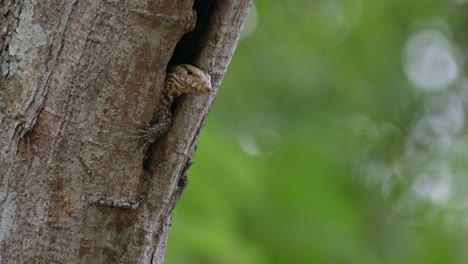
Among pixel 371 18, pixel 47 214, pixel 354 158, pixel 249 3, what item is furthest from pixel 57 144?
pixel 371 18

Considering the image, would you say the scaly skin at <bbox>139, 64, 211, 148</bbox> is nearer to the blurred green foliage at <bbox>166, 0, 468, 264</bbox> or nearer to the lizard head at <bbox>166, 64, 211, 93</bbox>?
the lizard head at <bbox>166, 64, 211, 93</bbox>

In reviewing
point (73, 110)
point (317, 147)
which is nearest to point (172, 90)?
point (73, 110)

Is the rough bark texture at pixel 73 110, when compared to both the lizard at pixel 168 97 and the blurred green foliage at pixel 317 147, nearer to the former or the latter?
the lizard at pixel 168 97

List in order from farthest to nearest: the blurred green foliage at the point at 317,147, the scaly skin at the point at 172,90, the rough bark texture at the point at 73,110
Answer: the blurred green foliage at the point at 317,147 → the scaly skin at the point at 172,90 → the rough bark texture at the point at 73,110

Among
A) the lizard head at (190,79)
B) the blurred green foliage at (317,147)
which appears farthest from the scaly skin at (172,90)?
the blurred green foliage at (317,147)

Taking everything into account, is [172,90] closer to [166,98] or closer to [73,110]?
[166,98]

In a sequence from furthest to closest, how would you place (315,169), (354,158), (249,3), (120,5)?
(354,158) → (315,169) → (249,3) → (120,5)

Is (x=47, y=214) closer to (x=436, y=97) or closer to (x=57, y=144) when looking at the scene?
(x=57, y=144)

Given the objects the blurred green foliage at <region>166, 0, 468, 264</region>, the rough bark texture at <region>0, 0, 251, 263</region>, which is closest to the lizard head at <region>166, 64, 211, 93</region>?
the rough bark texture at <region>0, 0, 251, 263</region>
